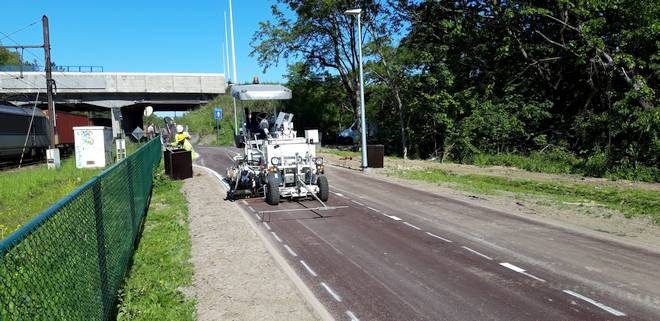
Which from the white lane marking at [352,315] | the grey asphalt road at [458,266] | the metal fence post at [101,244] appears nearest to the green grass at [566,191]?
the grey asphalt road at [458,266]

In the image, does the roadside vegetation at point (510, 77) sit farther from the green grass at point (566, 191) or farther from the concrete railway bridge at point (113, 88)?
the concrete railway bridge at point (113, 88)

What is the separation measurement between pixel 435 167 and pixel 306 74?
18.9 metres

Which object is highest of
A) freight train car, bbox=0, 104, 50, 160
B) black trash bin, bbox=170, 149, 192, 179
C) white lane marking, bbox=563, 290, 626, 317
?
freight train car, bbox=0, 104, 50, 160

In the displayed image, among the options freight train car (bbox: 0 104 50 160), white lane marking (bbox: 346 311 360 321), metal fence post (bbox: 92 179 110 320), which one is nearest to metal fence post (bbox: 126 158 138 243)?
metal fence post (bbox: 92 179 110 320)

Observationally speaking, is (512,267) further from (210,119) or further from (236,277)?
(210,119)

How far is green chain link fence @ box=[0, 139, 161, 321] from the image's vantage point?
10.6 feet

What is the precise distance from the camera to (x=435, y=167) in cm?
2667

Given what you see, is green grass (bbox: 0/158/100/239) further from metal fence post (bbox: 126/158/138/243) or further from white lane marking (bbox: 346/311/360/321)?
white lane marking (bbox: 346/311/360/321)

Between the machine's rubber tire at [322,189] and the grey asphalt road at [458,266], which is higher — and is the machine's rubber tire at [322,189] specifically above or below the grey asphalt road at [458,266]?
above

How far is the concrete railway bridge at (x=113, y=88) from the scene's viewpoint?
58906 millimetres

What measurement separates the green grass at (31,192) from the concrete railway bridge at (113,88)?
3593 centimetres

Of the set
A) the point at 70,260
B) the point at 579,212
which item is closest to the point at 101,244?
the point at 70,260

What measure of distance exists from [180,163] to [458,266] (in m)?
14.5

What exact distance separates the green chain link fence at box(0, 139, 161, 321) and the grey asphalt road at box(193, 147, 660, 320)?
2.69 m
